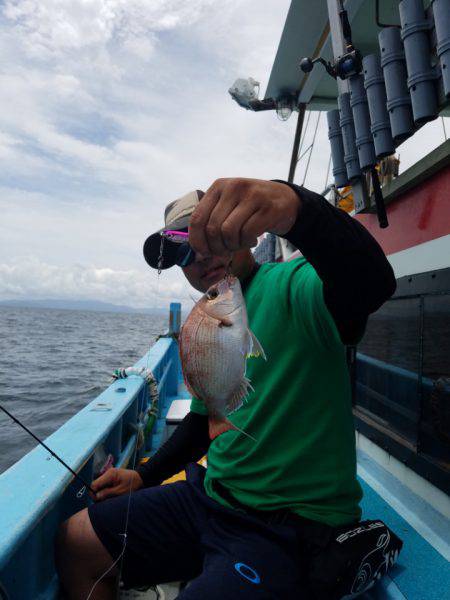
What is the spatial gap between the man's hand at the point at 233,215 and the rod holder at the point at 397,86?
255 centimetres

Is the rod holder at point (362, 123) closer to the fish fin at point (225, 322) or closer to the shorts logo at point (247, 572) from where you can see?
the fish fin at point (225, 322)

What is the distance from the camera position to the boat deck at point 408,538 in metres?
2.19

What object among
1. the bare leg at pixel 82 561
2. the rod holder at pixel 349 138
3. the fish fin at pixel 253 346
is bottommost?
the bare leg at pixel 82 561

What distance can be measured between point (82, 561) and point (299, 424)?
4.41 ft

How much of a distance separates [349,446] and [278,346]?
1.79 feet

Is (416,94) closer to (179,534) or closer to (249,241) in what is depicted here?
(249,241)

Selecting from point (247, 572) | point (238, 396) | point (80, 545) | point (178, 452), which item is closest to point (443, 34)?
point (238, 396)

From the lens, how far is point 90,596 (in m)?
2.11

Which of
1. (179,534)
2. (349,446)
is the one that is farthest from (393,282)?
(179,534)

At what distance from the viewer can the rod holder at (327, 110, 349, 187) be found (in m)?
4.35

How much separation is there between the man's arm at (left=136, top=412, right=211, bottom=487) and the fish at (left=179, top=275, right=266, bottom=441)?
1199mm

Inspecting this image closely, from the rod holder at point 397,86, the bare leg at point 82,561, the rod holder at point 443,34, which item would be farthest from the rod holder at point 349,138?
the bare leg at point 82,561

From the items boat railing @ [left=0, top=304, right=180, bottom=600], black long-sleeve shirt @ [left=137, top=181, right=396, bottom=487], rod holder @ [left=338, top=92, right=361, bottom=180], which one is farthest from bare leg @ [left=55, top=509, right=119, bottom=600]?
rod holder @ [left=338, top=92, right=361, bottom=180]

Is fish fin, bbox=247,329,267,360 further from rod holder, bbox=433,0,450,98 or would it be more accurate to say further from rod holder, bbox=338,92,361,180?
rod holder, bbox=338,92,361,180
